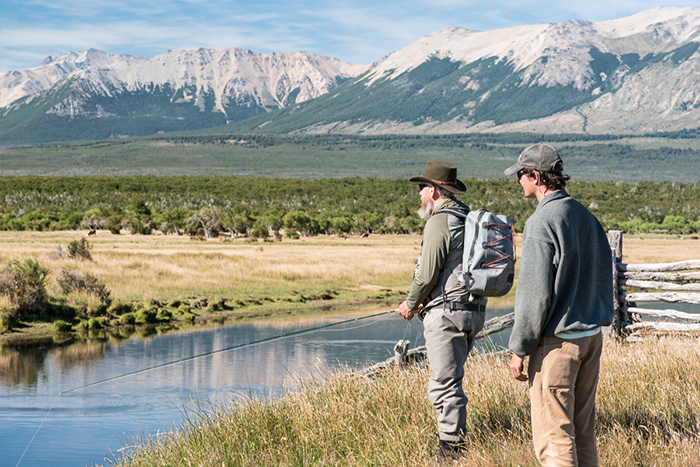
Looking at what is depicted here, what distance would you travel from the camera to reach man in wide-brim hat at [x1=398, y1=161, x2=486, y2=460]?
493 centimetres

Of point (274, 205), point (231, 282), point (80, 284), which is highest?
point (80, 284)

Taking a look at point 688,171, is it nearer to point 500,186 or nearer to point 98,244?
point 500,186

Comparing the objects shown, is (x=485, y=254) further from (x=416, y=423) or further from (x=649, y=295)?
(x=649, y=295)

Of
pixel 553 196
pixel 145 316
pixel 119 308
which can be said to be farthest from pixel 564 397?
pixel 119 308

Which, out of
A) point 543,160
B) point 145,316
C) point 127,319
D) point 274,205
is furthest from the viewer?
point 274,205

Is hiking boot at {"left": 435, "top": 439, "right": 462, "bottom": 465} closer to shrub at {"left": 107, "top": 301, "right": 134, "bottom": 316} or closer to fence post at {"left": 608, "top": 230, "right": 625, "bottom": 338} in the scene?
fence post at {"left": 608, "top": 230, "right": 625, "bottom": 338}

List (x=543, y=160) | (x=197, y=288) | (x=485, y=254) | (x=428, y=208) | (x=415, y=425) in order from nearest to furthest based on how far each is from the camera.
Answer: (x=543, y=160) → (x=485, y=254) → (x=428, y=208) → (x=415, y=425) → (x=197, y=288)

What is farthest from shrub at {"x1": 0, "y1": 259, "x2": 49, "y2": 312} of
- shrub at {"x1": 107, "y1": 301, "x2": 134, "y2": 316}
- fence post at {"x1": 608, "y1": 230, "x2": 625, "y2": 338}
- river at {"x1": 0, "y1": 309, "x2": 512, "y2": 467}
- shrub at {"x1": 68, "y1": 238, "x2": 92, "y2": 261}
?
fence post at {"x1": 608, "y1": 230, "x2": 625, "y2": 338}

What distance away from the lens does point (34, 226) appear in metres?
53.1

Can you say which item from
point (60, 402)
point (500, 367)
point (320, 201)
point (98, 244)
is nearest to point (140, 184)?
point (320, 201)

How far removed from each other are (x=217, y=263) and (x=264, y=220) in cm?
2724

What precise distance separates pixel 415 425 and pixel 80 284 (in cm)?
1732

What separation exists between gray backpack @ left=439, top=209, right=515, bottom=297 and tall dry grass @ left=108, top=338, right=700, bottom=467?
40.8 inches

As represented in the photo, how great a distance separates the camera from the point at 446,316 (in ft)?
16.3
